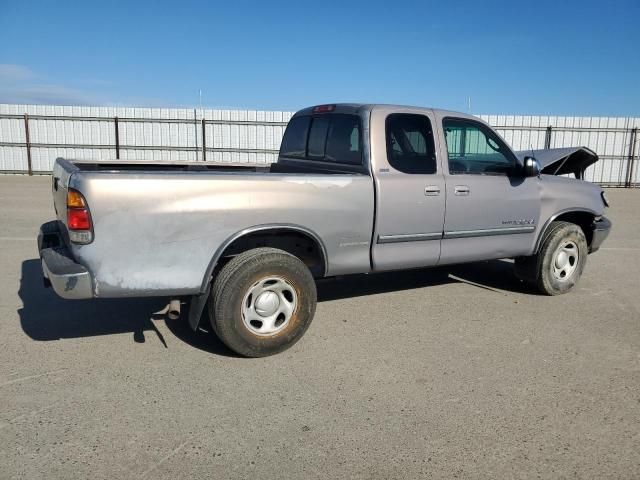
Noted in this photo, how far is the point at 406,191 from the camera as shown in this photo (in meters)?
4.38

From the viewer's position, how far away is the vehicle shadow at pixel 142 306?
4312mm

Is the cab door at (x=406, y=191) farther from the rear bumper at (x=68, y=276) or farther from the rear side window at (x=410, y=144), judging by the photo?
the rear bumper at (x=68, y=276)

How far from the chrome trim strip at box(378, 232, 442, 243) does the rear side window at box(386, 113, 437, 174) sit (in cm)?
54

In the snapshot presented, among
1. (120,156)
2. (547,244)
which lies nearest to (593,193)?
(547,244)

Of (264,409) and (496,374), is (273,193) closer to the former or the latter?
(264,409)

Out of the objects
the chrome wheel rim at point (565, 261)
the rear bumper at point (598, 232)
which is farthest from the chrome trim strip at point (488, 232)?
the rear bumper at point (598, 232)

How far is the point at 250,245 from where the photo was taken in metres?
4.11

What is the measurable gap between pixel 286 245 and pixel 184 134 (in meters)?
16.9

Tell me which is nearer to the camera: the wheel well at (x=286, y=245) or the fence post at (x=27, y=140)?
the wheel well at (x=286, y=245)

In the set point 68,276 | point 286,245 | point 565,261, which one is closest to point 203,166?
point 286,245

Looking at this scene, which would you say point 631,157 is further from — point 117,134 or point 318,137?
point 117,134

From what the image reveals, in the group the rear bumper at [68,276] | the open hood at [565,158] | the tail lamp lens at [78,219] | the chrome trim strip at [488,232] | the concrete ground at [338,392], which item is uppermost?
the open hood at [565,158]

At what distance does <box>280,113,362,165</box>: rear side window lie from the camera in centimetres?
456

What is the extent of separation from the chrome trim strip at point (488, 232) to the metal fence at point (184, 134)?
50.8ft
